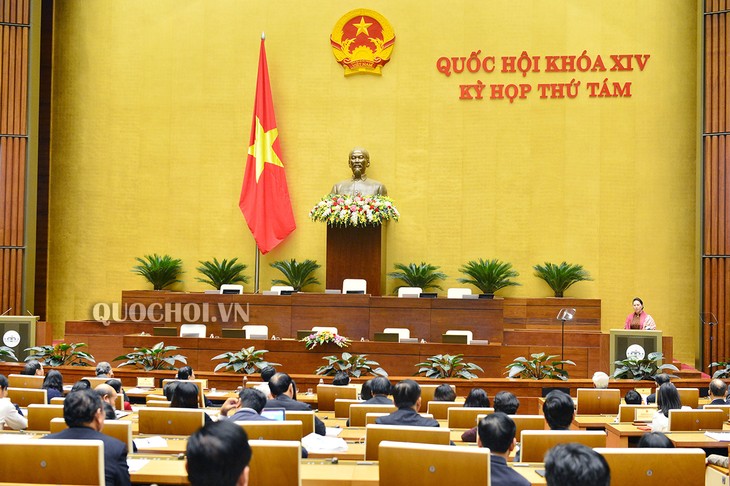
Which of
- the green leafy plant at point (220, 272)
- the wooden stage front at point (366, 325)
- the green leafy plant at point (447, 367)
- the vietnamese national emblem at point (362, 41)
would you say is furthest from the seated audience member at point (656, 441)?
the vietnamese national emblem at point (362, 41)

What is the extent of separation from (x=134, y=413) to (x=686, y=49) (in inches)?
410

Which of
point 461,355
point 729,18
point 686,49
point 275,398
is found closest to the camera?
point 275,398

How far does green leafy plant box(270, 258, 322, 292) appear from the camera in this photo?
41.0 feet

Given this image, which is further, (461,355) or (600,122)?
(600,122)

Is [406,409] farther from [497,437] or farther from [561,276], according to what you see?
[561,276]

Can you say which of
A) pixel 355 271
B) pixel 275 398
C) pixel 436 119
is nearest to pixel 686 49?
pixel 436 119

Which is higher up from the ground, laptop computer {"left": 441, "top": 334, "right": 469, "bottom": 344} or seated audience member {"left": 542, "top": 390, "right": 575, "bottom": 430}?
seated audience member {"left": 542, "top": 390, "right": 575, "bottom": 430}

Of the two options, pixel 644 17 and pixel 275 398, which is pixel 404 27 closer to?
pixel 644 17

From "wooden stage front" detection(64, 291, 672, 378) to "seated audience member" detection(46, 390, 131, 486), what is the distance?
5.80m

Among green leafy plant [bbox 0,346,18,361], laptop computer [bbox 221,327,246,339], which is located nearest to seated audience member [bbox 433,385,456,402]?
laptop computer [bbox 221,327,246,339]

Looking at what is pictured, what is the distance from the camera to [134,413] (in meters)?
5.62

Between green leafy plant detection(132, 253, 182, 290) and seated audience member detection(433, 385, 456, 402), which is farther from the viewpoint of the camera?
green leafy plant detection(132, 253, 182, 290)

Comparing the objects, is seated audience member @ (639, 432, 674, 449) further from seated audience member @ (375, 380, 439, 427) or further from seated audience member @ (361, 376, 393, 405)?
seated audience member @ (361, 376, 393, 405)

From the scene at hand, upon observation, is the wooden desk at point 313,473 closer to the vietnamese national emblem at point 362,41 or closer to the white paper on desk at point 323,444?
the white paper on desk at point 323,444
